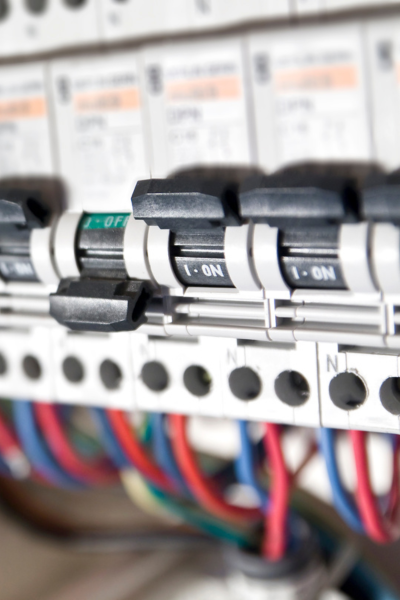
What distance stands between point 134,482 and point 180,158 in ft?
1.30

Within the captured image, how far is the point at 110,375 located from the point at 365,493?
207 millimetres

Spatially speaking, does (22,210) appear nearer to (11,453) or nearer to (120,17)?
(120,17)

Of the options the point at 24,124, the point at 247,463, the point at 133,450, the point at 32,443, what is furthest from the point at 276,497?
the point at 24,124

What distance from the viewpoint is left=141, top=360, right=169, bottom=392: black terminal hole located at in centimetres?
49

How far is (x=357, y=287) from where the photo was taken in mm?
387

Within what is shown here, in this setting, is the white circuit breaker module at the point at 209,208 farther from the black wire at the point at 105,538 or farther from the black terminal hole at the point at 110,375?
the black wire at the point at 105,538

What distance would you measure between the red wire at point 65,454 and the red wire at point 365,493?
28 cm

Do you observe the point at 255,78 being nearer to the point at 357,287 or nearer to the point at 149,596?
the point at 357,287

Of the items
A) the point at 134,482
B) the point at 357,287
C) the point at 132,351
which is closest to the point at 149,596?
the point at 134,482

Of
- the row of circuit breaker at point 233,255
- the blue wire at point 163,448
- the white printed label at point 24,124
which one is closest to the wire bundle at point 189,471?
the blue wire at point 163,448

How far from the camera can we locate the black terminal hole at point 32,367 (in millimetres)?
553

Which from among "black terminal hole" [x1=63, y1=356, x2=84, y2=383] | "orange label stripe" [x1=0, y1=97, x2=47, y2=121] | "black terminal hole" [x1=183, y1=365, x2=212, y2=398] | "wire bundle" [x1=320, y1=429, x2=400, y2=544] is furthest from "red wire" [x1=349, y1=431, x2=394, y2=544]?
"orange label stripe" [x1=0, y1=97, x2=47, y2=121]

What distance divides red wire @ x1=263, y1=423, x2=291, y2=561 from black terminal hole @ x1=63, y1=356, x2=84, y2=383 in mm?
150

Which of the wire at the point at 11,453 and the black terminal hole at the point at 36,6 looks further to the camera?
the wire at the point at 11,453
